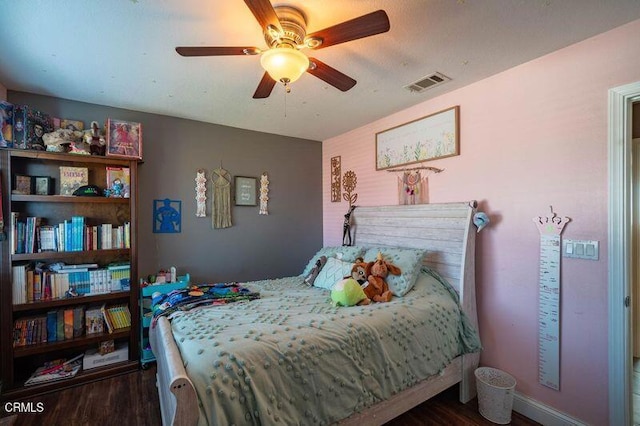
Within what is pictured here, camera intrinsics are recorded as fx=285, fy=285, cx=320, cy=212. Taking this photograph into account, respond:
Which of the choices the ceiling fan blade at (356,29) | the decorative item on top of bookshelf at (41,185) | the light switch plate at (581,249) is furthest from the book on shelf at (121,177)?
the light switch plate at (581,249)

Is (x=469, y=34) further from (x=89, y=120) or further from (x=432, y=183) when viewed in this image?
(x=89, y=120)

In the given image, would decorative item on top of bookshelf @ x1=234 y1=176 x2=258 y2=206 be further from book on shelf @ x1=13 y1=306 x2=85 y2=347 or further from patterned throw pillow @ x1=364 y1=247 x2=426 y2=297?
book on shelf @ x1=13 y1=306 x2=85 y2=347

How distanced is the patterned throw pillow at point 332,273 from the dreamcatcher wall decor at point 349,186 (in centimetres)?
110

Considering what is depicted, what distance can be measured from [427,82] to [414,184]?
941 mm

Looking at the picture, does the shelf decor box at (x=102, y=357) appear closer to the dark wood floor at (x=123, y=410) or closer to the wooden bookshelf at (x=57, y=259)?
the wooden bookshelf at (x=57, y=259)

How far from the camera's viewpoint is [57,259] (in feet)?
8.64

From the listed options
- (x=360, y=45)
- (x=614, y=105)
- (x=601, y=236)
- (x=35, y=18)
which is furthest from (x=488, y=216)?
(x=35, y=18)

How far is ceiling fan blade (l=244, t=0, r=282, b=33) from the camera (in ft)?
3.79

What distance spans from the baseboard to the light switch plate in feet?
3.43

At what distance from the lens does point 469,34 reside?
5.66 ft

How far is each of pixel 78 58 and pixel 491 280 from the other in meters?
3.46

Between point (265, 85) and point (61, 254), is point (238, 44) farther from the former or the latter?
point (61, 254)

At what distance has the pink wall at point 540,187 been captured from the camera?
1.75 metres

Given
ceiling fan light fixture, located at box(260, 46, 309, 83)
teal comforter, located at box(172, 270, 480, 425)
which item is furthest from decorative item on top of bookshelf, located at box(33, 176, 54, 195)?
ceiling fan light fixture, located at box(260, 46, 309, 83)
